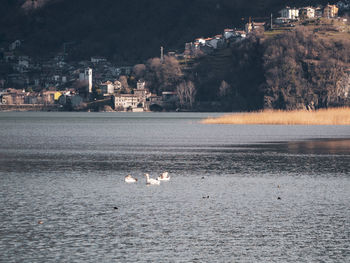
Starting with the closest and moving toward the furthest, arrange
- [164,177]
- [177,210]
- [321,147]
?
[177,210] → [164,177] → [321,147]

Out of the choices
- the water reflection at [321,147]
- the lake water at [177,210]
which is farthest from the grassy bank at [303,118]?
the lake water at [177,210]

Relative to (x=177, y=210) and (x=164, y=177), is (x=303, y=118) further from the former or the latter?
(x=177, y=210)

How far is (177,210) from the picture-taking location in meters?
29.8

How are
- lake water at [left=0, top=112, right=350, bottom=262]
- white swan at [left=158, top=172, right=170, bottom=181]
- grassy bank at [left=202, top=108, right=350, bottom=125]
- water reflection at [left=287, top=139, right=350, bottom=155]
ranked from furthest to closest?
grassy bank at [left=202, top=108, right=350, bottom=125] → water reflection at [left=287, top=139, right=350, bottom=155] → white swan at [left=158, top=172, right=170, bottom=181] → lake water at [left=0, top=112, right=350, bottom=262]

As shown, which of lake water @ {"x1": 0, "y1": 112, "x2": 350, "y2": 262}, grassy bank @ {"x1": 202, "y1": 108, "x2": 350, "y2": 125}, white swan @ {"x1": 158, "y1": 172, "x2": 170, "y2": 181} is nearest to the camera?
lake water @ {"x1": 0, "y1": 112, "x2": 350, "y2": 262}

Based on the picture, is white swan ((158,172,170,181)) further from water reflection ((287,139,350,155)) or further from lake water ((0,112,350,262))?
water reflection ((287,139,350,155))

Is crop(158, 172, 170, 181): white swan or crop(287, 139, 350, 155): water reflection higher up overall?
crop(158, 172, 170, 181): white swan

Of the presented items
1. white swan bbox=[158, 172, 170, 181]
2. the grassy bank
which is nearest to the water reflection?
white swan bbox=[158, 172, 170, 181]

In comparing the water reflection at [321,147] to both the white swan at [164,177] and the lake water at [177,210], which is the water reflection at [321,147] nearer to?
the lake water at [177,210]

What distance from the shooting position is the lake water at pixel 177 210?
881 inches

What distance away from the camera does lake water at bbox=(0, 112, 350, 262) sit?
73.4 feet

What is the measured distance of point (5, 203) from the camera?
103 ft

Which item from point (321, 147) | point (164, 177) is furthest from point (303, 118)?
point (164, 177)

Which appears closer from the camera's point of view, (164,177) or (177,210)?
(177,210)
